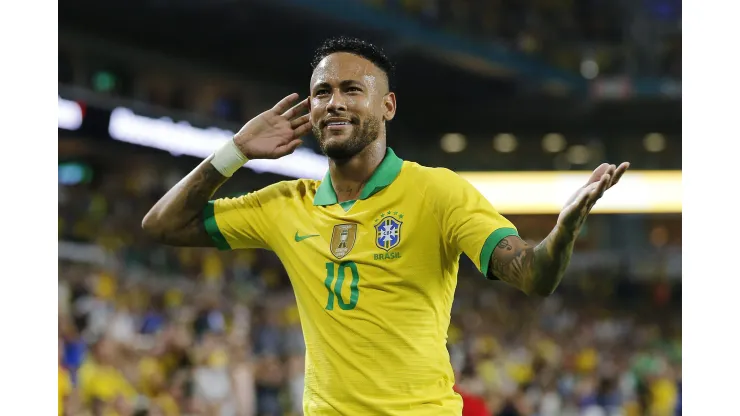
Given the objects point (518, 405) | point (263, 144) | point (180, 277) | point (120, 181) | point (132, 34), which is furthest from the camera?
point (132, 34)

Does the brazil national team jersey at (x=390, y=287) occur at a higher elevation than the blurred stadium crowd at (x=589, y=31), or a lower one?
lower

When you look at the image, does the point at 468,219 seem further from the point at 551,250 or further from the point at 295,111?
the point at 295,111

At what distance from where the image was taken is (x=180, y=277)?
1658 centimetres

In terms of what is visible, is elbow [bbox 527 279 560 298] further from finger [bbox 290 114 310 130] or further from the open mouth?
finger [bbox 290 114 310 130]

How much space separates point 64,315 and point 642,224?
21813 millimetres

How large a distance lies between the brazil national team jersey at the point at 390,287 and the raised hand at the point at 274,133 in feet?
1.64

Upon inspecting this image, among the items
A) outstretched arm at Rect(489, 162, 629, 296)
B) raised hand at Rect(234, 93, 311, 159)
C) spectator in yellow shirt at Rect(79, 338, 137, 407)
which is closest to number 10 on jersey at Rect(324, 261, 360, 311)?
outstretched arm at Rect(489, 162, 629, 296)

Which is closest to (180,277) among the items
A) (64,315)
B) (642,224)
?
(64,315)

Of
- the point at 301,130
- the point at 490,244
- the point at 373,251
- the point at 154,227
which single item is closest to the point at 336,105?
the point at 301,130

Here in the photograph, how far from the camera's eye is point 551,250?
3494 mm

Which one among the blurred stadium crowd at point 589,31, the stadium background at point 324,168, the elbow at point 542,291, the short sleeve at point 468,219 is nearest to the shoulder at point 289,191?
the short sleeve at point 468,219

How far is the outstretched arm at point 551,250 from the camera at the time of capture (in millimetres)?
3396

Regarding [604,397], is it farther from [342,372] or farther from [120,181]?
[342,372]

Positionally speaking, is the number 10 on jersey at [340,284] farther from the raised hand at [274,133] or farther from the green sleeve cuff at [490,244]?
the raised hand at [274,133]
